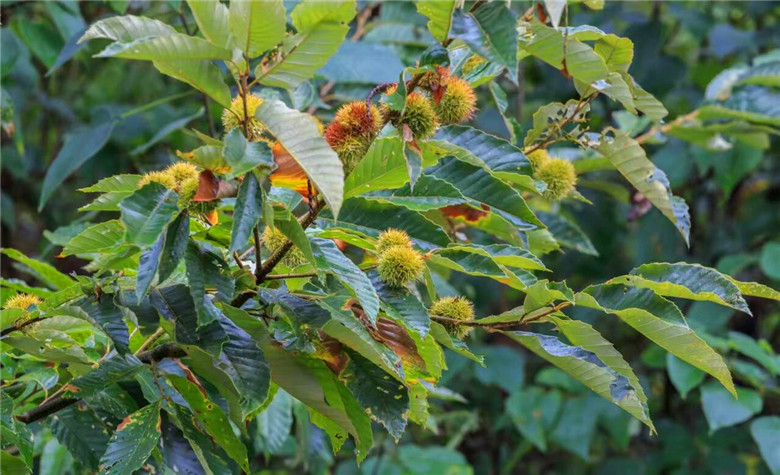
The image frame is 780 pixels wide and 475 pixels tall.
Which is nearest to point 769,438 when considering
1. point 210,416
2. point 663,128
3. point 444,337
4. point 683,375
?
point 683,375

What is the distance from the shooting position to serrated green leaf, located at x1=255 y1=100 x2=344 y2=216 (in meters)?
0.71

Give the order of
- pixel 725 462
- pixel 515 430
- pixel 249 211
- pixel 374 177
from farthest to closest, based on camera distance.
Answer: pixel 515 430, pixel 725 462, pixel 374 177, pixel 249 211

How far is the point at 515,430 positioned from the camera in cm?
264

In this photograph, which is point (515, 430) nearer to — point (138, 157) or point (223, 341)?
point (138, 157)

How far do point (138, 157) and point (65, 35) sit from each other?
25.5 inches

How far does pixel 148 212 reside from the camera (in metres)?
0.75

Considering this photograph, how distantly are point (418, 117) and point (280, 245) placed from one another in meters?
0.20

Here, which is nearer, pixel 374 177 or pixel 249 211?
pixel 249 211

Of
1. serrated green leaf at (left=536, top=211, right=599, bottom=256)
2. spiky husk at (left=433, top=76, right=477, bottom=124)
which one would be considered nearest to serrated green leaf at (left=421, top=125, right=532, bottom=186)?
spiky husk at (left=433, top=76, right=477, bottom=124)

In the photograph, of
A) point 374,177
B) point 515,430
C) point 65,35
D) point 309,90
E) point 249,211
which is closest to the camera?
point 249,211

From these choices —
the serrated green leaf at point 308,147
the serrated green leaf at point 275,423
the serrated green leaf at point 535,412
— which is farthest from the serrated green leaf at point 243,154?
the serrated green leaf at point 535,412

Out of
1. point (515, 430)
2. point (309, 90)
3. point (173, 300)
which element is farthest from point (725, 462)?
point (173, 300)

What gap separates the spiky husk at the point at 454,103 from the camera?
0.93 metres

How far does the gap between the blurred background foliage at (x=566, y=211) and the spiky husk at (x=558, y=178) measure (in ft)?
1.65
